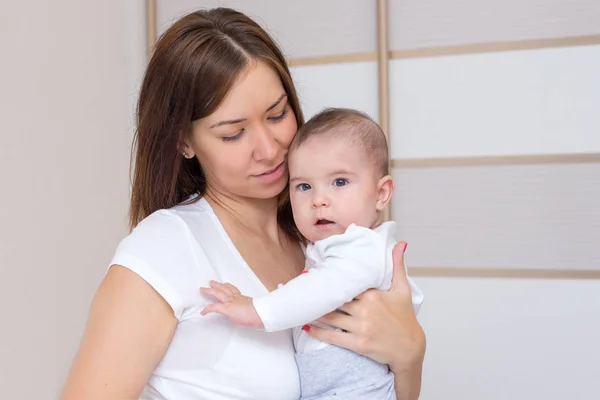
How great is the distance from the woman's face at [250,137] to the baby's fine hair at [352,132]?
5 centimetres

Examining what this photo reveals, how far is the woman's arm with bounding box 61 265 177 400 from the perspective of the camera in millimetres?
1107

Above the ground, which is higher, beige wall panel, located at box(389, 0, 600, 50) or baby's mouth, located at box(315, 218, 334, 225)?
beige wall panel, located at box(389, 0, 600, 50)

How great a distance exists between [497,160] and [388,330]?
4.79ft

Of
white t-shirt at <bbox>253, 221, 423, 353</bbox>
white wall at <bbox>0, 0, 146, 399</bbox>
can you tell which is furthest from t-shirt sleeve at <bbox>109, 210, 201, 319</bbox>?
white wall at <bbox>0, 0, 146, 399</bbox>

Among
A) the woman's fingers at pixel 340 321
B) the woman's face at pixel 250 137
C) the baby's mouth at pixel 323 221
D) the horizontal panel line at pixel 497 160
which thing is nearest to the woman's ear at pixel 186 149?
the woman's face at pixel 250 137

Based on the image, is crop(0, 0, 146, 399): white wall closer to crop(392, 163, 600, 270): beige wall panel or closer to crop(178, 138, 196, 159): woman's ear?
crop(178, 138, 196, 159): woman's ear

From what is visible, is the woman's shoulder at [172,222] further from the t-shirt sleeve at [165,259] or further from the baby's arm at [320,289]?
the baby's arm at [320,289]

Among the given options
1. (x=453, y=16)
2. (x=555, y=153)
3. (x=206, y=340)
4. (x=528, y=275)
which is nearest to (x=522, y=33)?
(x=453, y=16)

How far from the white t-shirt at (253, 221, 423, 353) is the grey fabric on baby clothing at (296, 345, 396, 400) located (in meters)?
0.03

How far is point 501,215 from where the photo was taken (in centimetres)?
261

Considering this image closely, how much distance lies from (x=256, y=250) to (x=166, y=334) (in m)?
0.33

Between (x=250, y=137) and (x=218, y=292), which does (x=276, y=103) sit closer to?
(x=250, y=137)

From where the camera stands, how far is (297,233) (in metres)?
1.64

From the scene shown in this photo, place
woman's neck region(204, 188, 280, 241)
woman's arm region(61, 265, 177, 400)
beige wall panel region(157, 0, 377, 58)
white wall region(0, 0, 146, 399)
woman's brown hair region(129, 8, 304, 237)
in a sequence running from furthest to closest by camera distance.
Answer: beige wall panel region(157, 0, 377, 58) → white wall region(0, 0, 146, 399) → woman's neck region(204, 188, 280, 241) → woman's brown hair region(129, 8, 304, 237) → woman's arm region(61, 265, 177, 400)
